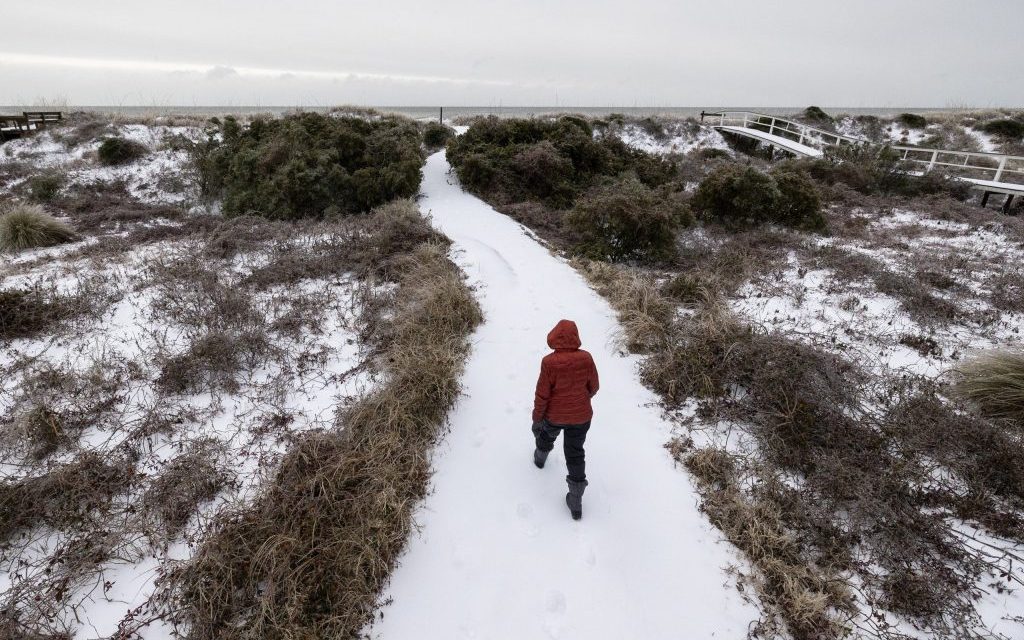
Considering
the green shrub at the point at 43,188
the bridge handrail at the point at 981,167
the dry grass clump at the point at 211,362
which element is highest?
the bridge handrail at the point at 981,167

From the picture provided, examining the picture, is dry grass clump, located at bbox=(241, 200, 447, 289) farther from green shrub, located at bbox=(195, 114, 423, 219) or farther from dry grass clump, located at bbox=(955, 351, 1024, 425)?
dry grass clump, located at bbox=(955, 351, 1024, 425)

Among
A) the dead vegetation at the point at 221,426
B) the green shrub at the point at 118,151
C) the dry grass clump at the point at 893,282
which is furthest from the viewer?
the green shrub at the point at 118,151

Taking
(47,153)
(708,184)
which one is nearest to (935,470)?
(708,184)

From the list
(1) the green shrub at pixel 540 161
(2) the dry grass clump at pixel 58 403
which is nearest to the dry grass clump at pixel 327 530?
(2) the dry grass clump at pixel 58 403

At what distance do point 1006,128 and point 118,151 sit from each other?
41416 millimetres

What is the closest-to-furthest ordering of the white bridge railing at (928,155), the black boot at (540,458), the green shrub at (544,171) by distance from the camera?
the black boot at (540,458)
the white bridge railing at (928,155)
the green shrub at (544,171)

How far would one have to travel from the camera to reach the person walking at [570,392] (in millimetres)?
3996

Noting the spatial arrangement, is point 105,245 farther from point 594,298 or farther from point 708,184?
point 708,184

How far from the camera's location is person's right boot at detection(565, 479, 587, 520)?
408 centimetres

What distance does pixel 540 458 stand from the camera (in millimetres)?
4637

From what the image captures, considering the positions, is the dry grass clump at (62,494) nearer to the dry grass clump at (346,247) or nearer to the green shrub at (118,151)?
the dry grass clump at (346,247)

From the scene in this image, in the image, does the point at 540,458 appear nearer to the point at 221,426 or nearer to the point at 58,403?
the point at 221,426

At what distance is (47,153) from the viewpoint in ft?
61.0

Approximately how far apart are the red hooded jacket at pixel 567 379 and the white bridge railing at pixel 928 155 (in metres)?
17.7
